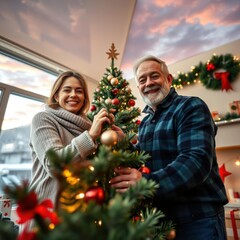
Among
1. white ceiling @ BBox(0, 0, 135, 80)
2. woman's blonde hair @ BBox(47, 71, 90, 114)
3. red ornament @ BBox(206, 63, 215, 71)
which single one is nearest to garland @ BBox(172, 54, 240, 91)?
red ornament @ BBox(206, 63, 215, 71)

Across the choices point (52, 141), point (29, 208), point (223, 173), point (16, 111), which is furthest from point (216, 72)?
point (29, 208)

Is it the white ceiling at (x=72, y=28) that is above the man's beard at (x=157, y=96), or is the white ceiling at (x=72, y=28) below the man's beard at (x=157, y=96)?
above

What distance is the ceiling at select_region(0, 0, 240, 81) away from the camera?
2533 millimetres

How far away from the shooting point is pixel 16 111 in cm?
270

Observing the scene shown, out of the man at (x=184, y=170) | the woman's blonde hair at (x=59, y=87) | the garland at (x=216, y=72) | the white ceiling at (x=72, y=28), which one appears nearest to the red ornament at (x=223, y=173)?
the garland at (x=216, y=72)

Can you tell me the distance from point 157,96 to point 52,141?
1.99ft

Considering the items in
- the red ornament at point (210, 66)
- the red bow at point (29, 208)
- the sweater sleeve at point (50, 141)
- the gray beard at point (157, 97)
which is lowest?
the red bow at point (29, 208)

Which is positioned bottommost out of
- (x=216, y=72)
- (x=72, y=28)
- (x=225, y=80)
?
(x=225, y=80)

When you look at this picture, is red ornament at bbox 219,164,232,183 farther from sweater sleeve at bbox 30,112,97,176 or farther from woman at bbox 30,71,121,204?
sweater sleeve at bbox 30,112,97,176

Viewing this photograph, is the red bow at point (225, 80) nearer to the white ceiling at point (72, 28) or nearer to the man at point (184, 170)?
the white ceiling at point (72, 28)

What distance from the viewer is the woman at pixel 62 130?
67cm

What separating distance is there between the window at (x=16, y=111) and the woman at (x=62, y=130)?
1.89m

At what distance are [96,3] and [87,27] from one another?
37cm

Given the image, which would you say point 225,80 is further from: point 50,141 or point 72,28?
point 50,141
